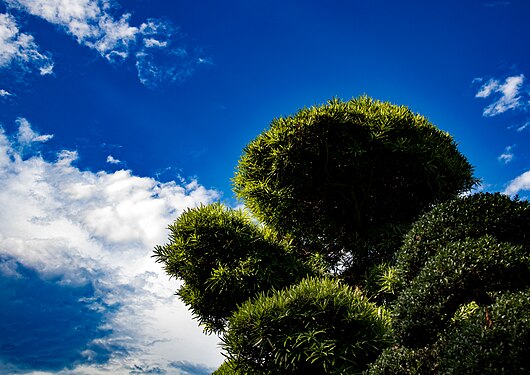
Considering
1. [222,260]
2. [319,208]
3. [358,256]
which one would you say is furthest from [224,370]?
[319,208]

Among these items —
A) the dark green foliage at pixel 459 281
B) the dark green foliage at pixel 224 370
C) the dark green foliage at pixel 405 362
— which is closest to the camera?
the dark green foliage at pixel 459 281

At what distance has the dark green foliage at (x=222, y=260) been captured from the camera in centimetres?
1133

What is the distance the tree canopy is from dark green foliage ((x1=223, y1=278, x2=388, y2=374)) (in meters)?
0.03

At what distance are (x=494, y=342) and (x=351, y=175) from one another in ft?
24.4

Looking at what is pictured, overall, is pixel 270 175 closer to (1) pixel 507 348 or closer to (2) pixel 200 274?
(2) pixel 200 274

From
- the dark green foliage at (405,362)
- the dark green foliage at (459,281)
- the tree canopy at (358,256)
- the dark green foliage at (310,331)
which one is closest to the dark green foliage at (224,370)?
the tree canopy at (358,256)

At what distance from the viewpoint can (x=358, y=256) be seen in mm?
12969

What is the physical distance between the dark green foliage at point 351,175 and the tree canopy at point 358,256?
0.13ft

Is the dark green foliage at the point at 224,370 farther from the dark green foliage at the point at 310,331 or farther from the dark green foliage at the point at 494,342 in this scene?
the dark green foliage at the point at 494,342

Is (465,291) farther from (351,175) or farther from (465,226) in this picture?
(351,175)

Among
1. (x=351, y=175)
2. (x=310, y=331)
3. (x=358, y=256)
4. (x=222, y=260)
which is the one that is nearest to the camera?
(x=310, y=331)

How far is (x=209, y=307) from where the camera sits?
12211mm

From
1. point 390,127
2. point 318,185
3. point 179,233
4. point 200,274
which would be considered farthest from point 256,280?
point 390,127

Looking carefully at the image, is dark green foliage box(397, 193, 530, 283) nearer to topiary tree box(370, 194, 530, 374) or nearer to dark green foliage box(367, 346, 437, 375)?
topiary tree box(370, 194, 530, 374)
